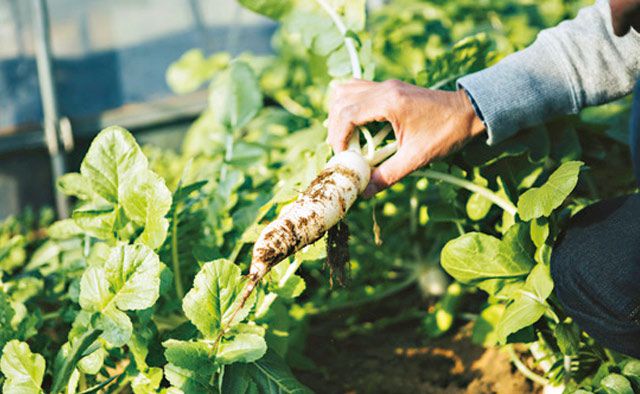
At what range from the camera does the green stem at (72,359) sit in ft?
3.00

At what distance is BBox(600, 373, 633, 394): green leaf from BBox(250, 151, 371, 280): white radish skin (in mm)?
490

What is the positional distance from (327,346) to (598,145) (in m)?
0.79

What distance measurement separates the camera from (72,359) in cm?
92

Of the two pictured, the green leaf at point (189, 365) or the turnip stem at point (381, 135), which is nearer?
the green leaf at point (189, 365)

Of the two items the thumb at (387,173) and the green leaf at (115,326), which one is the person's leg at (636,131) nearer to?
the thumb at (387,173)

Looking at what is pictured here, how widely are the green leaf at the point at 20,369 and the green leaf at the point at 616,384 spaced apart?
0.87 metres

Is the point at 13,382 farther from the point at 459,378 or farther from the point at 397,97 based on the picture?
the point at 459,378

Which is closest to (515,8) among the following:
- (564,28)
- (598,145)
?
(598,145)

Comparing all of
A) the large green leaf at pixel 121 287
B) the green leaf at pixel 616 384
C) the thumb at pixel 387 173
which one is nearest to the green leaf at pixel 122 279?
the large green leaf at pixel 121 287

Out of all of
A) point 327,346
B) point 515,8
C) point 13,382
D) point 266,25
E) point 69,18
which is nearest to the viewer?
point 13,382

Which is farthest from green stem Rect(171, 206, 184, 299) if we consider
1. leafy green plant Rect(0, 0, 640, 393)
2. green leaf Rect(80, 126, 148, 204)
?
green leaf Rect(80, 126, 148, 204)

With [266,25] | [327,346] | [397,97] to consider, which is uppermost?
[397,97]

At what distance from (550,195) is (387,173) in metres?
0.26

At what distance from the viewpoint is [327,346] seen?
150 centimetres
